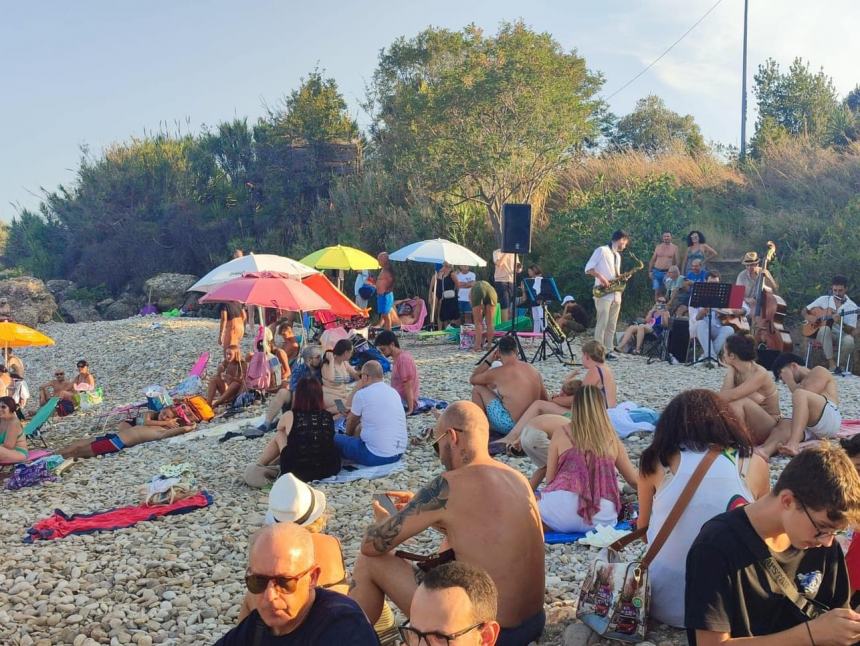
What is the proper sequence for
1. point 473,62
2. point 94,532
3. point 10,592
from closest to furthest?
point 10,592 < point 94,532 < point 473,62

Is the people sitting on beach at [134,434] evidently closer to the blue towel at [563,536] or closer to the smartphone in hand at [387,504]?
the blue towel at [563,536]

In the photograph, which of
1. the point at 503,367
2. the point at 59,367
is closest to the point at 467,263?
the point at 503,367

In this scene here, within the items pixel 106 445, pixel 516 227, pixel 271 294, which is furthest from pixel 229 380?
pixel 516 227

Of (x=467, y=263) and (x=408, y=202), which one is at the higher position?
(x=408, y=202)

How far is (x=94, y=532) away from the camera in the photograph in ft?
19.6

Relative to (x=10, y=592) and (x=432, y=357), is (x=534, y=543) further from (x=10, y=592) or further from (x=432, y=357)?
(x=432, y=357)

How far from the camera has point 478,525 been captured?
3.27 metres

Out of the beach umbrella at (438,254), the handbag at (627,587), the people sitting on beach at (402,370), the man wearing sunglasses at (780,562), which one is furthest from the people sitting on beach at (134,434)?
the man wearing sunglasses at (780,562)

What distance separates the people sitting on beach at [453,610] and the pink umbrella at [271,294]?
7.64 metres

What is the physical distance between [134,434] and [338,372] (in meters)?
2.47

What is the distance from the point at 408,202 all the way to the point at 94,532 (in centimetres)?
1632

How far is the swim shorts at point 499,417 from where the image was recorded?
23.8 feet

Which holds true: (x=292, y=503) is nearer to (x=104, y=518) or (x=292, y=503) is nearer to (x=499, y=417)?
(x=104, y=518)

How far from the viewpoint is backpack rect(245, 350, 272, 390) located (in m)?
10.3
